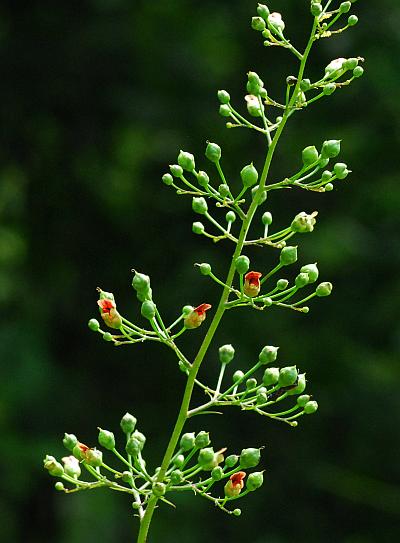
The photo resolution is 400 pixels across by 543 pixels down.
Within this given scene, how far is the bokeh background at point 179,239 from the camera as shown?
9.80m

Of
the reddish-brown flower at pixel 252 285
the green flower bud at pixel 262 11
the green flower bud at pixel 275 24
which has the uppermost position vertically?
the green flower bud at pixel 262 11

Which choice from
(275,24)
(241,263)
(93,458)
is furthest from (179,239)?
(241,263)

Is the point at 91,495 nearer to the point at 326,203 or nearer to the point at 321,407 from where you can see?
the point at 321,407

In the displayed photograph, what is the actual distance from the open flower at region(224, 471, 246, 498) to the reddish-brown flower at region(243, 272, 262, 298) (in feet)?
1.59

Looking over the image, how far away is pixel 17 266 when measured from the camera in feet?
32.7

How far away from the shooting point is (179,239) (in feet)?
33.0

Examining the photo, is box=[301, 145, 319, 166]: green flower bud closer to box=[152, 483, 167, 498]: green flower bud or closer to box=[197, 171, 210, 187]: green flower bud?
box=[197, 171, 210, 187]: green flower bud

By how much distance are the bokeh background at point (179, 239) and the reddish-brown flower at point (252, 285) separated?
686cm

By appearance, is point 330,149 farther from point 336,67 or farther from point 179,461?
point 179,461

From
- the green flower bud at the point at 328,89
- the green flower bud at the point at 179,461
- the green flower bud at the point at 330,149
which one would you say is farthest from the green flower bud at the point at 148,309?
the green flower bud at the point at 328,89

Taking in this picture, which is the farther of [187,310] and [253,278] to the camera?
[187,310]

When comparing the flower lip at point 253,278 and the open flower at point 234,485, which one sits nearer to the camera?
the flower lip at point 253,278

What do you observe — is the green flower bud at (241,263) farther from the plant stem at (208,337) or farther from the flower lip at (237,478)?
the flower lip at (237,478)

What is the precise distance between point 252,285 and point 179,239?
24.4ft
